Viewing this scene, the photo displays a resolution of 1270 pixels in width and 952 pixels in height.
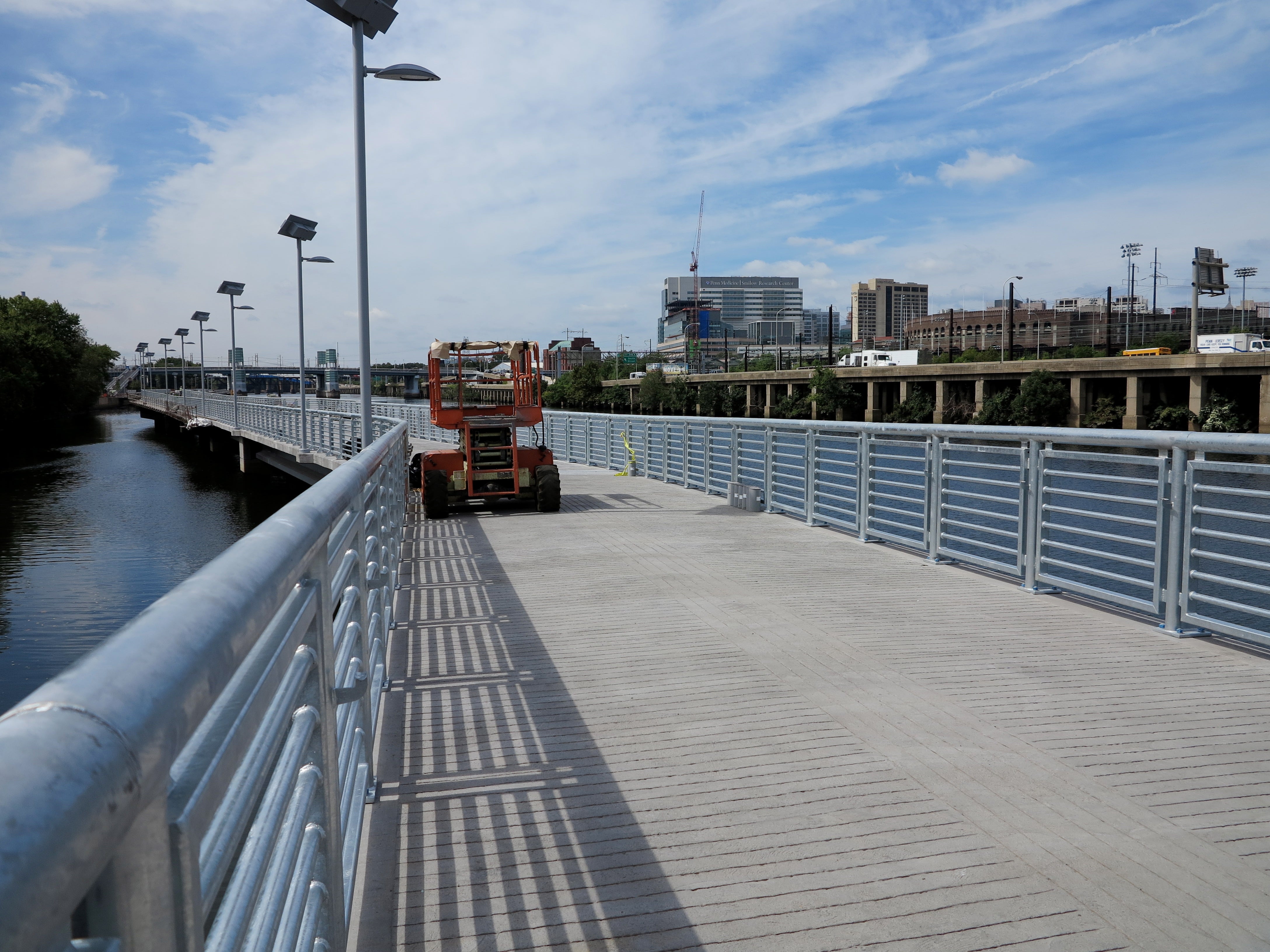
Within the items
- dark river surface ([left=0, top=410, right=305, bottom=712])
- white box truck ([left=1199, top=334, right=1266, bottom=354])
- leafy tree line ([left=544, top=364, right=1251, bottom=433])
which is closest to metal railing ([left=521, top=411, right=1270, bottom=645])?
leafy tree line ([left=544, top=364, right=1251, bottom=433])

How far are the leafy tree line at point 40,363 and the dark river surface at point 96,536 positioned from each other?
14.5 meters

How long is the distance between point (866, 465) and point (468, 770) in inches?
284

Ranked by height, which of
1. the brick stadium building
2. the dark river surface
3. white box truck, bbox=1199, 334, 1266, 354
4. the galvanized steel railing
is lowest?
the dark river surface

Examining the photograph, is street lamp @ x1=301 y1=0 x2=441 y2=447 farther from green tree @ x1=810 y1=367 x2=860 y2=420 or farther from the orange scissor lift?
green tree @ x1=810 y1=367 x2=860 y2=420

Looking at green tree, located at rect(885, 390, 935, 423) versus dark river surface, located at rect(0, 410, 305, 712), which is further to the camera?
green tree, located at rect(885, 390, 935, 423)

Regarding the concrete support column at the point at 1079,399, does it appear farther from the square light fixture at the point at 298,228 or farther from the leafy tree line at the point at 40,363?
the leafy tree line at the point at 40,363

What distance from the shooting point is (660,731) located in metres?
4.91

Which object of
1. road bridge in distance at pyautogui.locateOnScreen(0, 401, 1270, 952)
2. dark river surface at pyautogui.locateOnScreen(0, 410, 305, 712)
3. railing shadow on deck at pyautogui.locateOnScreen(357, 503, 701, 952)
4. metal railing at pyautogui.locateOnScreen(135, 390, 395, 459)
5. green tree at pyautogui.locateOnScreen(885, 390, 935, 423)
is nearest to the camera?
road bridge in distance at pyautogui.locateOnScreen(0, 401, 1270, 952)

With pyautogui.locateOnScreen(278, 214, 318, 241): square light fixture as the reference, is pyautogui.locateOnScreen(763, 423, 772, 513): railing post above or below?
below

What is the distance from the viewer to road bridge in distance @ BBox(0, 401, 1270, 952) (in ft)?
3.39

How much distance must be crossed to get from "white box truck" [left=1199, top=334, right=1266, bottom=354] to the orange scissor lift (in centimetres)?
4990

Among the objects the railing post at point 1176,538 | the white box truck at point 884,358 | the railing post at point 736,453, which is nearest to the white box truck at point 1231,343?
the white box truck at point 884,358

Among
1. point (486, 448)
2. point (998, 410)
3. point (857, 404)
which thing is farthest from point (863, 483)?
point (857, 404)

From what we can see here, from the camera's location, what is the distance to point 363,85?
14672 mm
